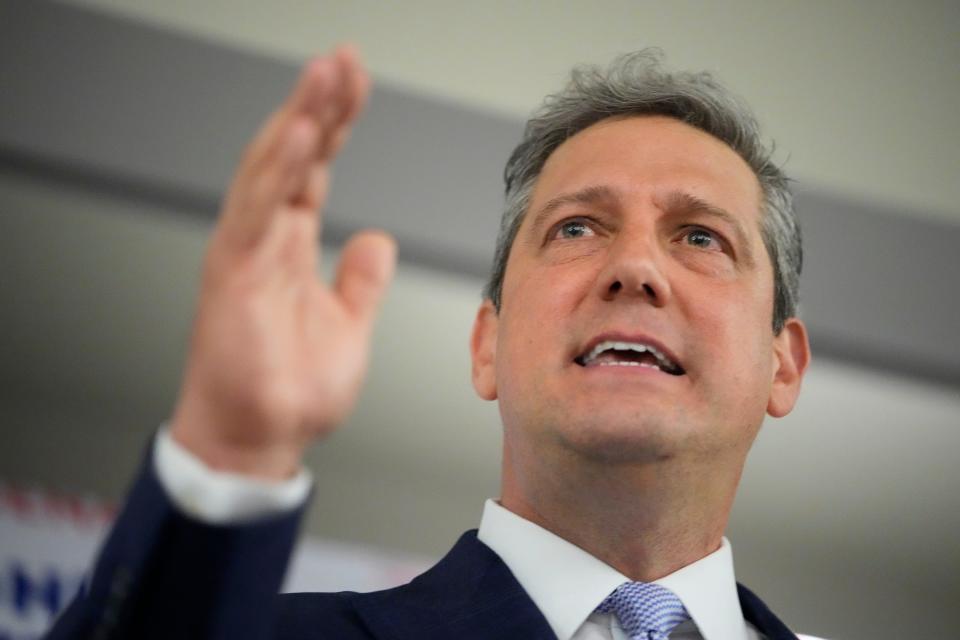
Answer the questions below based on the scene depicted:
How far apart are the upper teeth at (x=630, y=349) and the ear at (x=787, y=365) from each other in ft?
0.96

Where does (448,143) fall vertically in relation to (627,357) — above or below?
below

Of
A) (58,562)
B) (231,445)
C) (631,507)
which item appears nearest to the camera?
(231,445)

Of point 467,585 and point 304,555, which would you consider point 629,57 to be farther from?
point 304,555

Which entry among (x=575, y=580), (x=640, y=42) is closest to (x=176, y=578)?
(x=575, y=580)

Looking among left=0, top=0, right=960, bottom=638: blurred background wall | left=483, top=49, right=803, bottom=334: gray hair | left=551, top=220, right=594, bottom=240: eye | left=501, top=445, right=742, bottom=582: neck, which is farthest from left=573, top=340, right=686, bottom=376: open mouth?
left=0, top=0, right=960, bottom=638: blurred background wall

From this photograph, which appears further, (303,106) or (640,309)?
(640,309)

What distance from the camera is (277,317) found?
2.74 ft

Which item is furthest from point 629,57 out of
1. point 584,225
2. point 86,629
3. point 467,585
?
point 86,629

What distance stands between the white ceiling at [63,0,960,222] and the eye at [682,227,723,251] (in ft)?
6.02

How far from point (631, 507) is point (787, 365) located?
0.40m

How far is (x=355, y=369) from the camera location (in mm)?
851

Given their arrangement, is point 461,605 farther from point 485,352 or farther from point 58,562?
point 58,562

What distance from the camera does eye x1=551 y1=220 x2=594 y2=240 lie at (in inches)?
59.3

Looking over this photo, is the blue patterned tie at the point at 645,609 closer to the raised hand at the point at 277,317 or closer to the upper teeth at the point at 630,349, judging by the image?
the upper teeth at the point at 630,349
